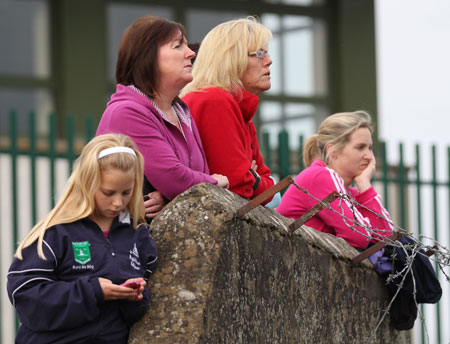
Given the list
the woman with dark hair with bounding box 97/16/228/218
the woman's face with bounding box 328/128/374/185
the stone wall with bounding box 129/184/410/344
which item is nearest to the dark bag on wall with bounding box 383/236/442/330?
the woman's face with bounding box 328/128/374/185

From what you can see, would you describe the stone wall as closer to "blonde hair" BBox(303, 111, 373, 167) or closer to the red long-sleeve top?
the red long-sleeve top

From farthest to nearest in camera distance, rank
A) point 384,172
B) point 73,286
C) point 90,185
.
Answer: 1. point 384,172
2. point 90,185
3. point 73,286

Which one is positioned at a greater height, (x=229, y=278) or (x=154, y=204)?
(x=154, y=204)

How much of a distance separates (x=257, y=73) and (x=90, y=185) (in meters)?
1.44

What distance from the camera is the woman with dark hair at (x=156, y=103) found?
410cm

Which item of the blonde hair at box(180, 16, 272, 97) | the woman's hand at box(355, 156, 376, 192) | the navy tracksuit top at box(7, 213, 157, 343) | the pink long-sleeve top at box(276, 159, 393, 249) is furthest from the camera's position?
the woman's hand at box(355, 156, 376, 192)

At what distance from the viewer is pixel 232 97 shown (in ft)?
15.1

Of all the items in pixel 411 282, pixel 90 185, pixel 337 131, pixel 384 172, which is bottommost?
pixel 411 282

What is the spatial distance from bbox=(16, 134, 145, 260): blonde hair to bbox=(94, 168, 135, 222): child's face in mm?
17

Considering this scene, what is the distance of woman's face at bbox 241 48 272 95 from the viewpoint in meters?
4.80

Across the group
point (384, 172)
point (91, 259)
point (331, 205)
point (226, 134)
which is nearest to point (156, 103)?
point (226, 134)

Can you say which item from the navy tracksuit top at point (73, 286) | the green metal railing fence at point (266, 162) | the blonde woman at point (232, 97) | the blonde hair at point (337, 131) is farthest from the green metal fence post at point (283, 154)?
the navy tracksuit top at point (73, 286)

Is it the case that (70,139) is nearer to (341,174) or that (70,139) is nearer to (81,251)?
(341,174)

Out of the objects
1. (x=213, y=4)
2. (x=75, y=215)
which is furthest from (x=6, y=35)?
(x=75, y=215)
